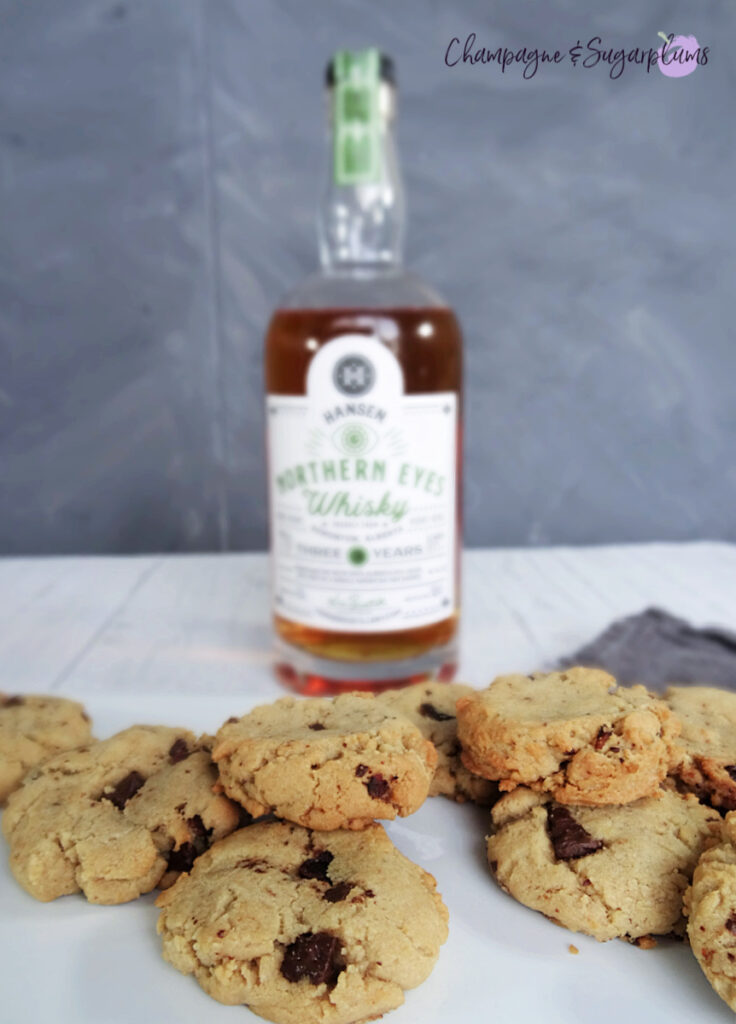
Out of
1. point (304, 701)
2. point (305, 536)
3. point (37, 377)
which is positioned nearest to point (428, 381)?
point (305, 536)

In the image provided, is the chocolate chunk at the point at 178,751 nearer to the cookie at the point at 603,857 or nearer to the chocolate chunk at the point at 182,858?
the chocolate chunk at the point at 182,858

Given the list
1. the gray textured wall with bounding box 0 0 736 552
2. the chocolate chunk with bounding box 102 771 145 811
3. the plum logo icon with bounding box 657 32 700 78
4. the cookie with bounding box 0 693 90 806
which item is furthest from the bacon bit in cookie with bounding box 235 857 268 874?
the plum logo icon with bounding box 657 32 700 78

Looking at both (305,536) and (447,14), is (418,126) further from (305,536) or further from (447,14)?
(305,536)

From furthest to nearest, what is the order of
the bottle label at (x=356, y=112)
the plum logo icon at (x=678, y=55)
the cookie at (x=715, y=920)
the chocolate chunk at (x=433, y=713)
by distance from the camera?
1. the plum logo icon at (x=678, y=55)
2. the bottle label at (x=356, y=112)
3. the chocolate chunk at (x=433, y=713)
4. the cookie at (x=715, y=920)

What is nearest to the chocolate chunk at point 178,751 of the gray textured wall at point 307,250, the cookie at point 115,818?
the cookie at point 115,818

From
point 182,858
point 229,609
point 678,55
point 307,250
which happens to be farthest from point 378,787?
point 678,55

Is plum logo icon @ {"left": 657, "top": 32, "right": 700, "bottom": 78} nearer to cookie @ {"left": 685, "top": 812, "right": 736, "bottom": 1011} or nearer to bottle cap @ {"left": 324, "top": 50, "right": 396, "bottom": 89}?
bottle cap @ {"left": 324, "top": 50, "right": 396, "bottom": 89}
